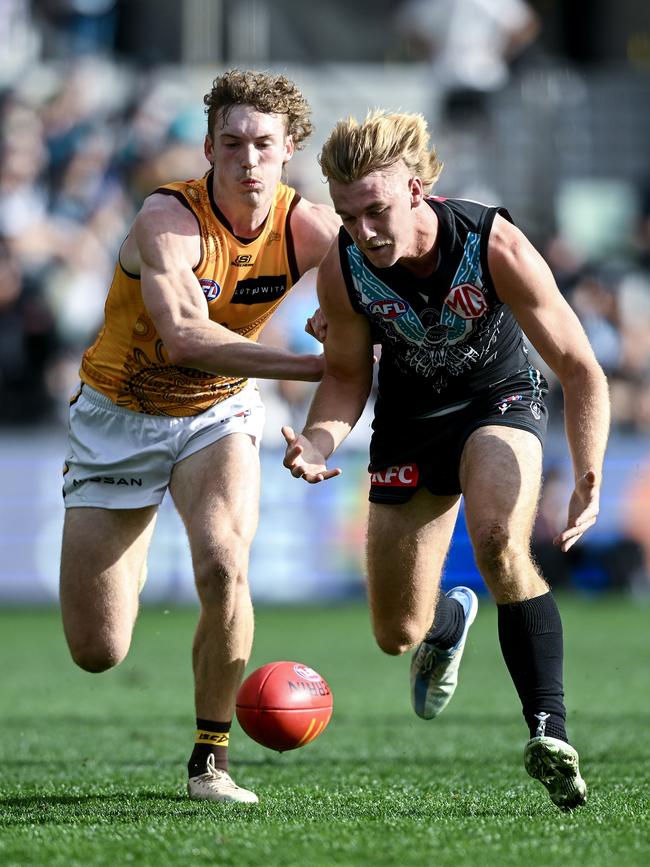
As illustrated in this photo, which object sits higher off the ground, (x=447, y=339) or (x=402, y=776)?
(x=447, y=339)

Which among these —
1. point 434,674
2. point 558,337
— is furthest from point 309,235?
point 434,674

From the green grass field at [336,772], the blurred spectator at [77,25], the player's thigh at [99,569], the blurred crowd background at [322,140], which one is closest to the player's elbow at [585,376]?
the green grass field at [336,772]

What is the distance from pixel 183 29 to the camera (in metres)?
21.4

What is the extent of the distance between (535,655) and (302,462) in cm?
104

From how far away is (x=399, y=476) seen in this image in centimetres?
548

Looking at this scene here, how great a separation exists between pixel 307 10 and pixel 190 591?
10.6 meters

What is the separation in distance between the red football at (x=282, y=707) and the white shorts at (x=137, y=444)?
844mm

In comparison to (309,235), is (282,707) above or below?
below

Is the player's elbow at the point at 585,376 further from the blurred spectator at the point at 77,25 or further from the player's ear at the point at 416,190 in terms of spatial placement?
the blurred spectator at the point at 77,25

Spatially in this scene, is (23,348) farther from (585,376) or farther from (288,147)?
(585,376)

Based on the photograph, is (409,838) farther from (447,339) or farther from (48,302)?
(48,302)

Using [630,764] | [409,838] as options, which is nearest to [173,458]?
[409,838]

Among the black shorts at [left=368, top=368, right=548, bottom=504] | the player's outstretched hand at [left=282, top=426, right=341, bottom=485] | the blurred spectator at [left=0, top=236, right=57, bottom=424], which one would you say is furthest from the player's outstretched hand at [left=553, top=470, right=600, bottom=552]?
the blurred spectator at [left=0, top=236, right=57, bottom=424]

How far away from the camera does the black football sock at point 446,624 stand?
6.06 metres
